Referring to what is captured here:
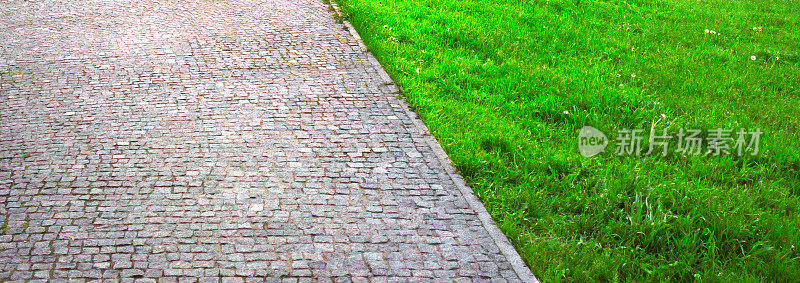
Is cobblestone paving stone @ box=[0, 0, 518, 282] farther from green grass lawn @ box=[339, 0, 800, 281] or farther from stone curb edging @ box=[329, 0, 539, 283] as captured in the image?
green grass lawn @ box=[339, 0, 800, 281]

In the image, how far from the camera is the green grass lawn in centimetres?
Result: 429

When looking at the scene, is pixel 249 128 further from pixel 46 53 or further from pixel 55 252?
pixel 46 53

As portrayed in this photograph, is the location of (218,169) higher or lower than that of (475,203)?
lower

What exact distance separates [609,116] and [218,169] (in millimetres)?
3810

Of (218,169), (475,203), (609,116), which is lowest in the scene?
(218,169)

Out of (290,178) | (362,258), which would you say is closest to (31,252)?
(290,178)

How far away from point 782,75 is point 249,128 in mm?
6500

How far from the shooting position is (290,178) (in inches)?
198

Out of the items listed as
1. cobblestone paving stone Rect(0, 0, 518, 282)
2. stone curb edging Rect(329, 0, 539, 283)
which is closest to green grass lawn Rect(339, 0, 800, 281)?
stone curb edging Rect(329, 0, 539, 283)

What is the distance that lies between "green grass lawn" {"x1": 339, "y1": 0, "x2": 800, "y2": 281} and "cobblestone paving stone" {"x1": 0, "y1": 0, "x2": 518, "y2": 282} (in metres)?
0.47

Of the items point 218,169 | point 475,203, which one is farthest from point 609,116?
point 218,169

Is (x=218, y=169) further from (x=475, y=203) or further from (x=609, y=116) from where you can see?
(x=609, y=116)

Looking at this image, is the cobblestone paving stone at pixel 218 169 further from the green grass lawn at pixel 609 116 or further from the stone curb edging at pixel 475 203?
the green grass lawn at pixel 609 116

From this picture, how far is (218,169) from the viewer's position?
202 inches
